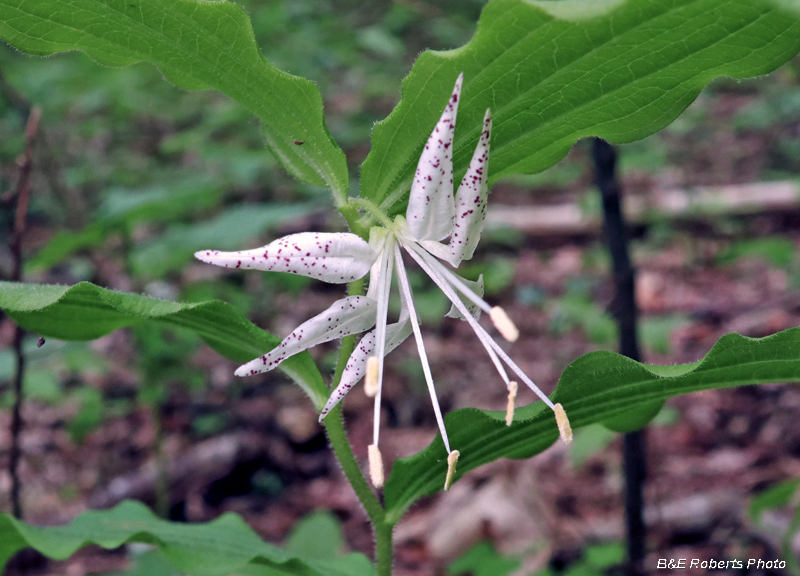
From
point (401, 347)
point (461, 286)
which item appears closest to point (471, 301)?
point (461, 286)

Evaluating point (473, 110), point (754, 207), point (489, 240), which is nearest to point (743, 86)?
point (754, 207)

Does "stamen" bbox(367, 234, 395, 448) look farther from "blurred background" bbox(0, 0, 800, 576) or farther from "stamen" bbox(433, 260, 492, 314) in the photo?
"blurred background" bbox(0, 0, 800, 576)

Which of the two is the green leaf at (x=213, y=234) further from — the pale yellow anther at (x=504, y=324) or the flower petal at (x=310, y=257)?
the pale yellow anther at (x=504, y=324)

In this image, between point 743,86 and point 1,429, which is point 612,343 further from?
point 743,86

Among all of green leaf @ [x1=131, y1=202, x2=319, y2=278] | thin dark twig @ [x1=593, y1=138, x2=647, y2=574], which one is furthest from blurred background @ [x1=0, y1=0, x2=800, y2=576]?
thin dark twig @ [x1=593, y1=138, x2=647, y2=574]

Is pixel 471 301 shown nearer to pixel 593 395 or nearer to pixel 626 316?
pixel 593 395
